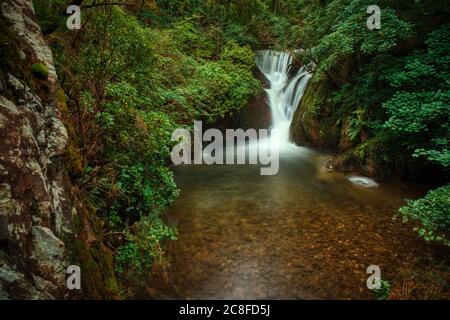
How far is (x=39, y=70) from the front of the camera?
3.09m

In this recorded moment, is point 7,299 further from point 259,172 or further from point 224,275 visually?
point 259,172

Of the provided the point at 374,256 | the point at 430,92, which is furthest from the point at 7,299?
the point at 430,92

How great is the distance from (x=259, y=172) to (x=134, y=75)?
19.9ft

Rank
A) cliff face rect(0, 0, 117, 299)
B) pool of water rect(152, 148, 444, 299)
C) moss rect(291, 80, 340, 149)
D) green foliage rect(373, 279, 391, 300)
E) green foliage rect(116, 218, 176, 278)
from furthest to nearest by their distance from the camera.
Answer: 1. moss rect(291, 80, 340, 149)
2. pool of water rect(152, 148, 444, 299)
3. green foliage rect(373, 279, 391, 300)
4. green foliage rect(116, 218, 176, 278)
5. cliff face rect(0, 0, 117, 299)

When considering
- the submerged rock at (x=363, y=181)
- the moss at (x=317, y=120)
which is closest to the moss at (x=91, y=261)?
the submerged rock at (x=363, y=181)

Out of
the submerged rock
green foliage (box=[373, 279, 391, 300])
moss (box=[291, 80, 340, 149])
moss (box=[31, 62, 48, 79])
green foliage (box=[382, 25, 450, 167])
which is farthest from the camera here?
moss (box=[291, 80, 340, 149])

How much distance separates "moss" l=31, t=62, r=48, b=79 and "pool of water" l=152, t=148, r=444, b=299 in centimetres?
325

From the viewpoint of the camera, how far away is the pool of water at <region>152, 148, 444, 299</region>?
460 cm

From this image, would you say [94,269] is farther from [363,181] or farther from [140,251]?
[363,181]

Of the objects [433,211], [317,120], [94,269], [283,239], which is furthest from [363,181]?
[94,269]

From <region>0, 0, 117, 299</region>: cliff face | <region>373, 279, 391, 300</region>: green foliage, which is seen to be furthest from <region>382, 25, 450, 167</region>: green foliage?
<region>0, 0, 117, 299</region>: cliff face

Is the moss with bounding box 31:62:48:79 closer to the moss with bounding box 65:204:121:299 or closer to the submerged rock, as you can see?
the moss with bounding box 65:204:121:299

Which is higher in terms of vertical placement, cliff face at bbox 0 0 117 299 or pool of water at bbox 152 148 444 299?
cliff face at bbox 0 0 117 299

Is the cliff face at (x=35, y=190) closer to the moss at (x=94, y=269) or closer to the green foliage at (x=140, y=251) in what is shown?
the moss at (x=94, y=269)
